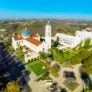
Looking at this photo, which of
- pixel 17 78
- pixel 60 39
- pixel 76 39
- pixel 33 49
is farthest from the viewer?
pixel 60 39

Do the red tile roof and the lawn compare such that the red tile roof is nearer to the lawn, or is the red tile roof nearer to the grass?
the lawn

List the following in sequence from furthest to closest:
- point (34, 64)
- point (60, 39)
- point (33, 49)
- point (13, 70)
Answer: point (60, 39) → point (33, 49) → point (34, 64) → point (13, 70)

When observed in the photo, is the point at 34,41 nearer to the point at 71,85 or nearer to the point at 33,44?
the point at 33,44

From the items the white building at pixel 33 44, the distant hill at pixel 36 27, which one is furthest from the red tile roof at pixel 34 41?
the distant hill at pixel 36 27

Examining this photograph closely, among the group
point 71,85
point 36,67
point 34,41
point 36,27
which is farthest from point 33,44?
point 36,27

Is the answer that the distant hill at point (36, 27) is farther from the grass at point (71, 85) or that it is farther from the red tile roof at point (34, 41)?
the grass at point (71, 85)

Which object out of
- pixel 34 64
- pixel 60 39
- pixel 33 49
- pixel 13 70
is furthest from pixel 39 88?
pixel 60 39

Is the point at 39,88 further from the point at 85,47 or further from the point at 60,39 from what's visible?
the point at 60,39

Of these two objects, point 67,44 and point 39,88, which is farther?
point 67,44
